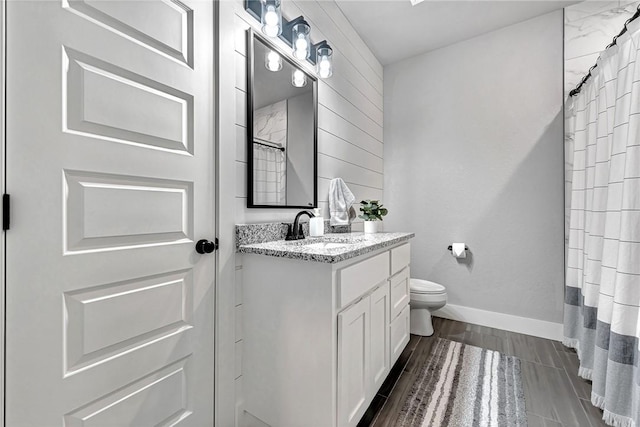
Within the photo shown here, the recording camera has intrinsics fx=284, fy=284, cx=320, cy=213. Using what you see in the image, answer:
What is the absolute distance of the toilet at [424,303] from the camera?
233cm

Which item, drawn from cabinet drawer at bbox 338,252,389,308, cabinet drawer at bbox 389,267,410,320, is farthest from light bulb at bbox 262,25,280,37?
cabinet drawer at bbox 389,267,410,320

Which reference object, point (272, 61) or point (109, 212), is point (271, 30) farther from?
point (109, 212)

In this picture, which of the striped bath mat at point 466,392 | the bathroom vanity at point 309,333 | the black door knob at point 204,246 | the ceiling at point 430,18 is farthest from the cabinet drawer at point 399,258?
the ceiling at point 430,18

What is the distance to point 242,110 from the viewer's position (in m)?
1.39

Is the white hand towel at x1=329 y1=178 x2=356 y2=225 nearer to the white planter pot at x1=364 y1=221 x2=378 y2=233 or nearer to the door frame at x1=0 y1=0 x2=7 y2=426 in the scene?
the white planter pot at x1=364 y1=221 x2=378 y2=233

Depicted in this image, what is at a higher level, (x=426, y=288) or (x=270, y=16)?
(x=270, y=16)

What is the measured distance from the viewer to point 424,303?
7.63ft

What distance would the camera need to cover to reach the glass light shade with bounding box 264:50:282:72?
1541 millimetres

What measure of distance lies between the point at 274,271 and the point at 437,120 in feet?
7.83

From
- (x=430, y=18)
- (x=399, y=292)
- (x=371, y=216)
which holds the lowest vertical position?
(x=399, y=292)

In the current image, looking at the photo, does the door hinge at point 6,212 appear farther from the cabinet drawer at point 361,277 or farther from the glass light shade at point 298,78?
the glass light shade at point 298,78

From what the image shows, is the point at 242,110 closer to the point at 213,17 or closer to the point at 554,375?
the point at 213,17

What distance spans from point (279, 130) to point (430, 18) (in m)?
1.79

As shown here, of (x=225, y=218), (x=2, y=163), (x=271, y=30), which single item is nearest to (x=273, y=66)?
(x=271, y=30)
